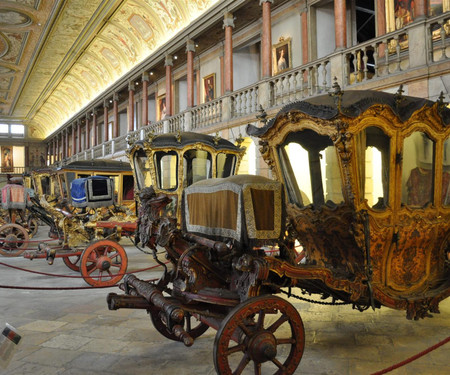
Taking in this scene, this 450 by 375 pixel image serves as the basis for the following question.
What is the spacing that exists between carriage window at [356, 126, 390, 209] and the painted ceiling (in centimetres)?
1332

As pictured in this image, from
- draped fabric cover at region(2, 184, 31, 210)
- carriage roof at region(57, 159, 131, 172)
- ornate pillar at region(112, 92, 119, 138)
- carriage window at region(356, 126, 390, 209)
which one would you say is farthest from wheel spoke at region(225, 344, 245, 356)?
ornate pillar at region(112, 92, 119, 138)

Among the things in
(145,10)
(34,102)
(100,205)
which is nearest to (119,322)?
(100,205)

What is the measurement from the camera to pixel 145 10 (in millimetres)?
17938

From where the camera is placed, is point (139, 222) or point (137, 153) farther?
point (137, 153)

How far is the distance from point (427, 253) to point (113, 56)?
22.8 metres

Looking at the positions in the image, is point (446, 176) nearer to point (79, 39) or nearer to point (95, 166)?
point (95, 166)

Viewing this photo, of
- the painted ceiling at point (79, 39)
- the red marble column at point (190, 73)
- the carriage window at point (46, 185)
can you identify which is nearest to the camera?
the carriage window at point (46, 185)

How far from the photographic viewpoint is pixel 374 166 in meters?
3.55

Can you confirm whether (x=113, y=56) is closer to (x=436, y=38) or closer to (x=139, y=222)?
(x=436, y=38)

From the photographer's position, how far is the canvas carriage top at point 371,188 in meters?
3.38

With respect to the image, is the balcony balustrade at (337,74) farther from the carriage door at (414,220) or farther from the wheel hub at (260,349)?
the wheel hub at (260,349)

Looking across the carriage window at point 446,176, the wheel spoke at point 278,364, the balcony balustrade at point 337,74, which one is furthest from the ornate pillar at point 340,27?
the wheel spoke at point 278,364

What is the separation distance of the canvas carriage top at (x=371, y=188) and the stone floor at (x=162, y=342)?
456 mm

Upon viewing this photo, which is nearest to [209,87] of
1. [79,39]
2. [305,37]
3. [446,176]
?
[305,37]
